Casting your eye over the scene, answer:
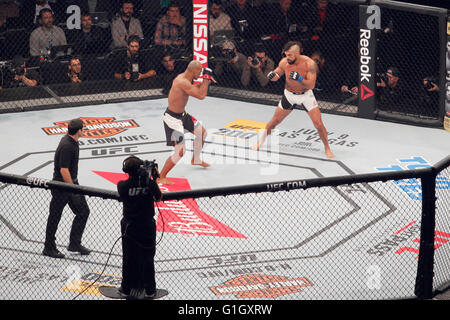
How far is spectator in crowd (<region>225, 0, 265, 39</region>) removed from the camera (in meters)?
13.3

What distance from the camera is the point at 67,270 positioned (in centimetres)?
731

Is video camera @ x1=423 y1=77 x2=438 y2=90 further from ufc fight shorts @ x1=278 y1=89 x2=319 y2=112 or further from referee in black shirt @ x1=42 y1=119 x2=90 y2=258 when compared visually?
referee in black shirt @ x1=42 y1=119 x2=90 y2=258

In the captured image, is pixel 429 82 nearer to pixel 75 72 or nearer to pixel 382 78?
pixel 382 78

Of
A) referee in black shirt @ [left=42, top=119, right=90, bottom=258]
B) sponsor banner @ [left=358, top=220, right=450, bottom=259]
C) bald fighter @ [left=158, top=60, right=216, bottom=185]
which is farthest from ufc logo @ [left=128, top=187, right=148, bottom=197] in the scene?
bald fighter @ [left=158, top=60, right=216, bottom=185]

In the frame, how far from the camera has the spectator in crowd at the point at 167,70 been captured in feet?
43.6

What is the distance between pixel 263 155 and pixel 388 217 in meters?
2.43

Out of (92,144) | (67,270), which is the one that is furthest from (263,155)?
(67,270)

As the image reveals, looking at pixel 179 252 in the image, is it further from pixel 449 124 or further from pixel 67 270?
pixel 449 124

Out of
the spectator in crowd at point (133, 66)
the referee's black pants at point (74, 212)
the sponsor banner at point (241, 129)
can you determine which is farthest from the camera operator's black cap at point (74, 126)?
the spectator in crowd at point (133, 66)

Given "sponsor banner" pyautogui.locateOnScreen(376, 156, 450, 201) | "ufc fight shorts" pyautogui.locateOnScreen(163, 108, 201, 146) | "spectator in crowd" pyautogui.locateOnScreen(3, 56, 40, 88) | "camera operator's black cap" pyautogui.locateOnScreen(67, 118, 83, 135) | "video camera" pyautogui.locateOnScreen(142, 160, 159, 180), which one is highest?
"spectator in crowd" pyautogui.locateOnScreen(3, 56, 40, 88)

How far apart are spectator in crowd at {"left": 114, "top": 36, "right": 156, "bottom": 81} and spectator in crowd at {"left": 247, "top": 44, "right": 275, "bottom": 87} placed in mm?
1640

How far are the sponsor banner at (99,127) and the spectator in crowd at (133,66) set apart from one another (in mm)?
1279

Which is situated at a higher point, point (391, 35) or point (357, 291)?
point (391, 35)

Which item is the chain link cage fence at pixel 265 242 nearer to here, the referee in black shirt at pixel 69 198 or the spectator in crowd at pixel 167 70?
the referee in black shirt at pixel 69 198
